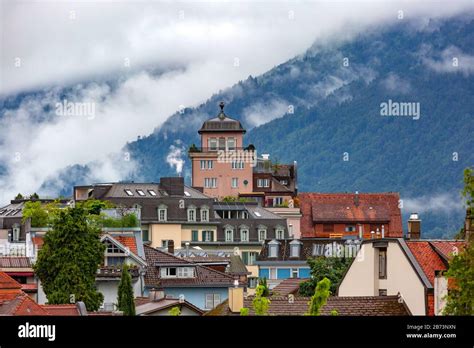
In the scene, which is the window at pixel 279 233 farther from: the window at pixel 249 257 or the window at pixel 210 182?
the window at pixel 210 182

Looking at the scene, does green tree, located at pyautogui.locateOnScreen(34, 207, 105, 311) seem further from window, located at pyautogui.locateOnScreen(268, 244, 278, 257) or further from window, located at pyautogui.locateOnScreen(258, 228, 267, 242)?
window, located at pyautogui.locateOnScreen(258, 228, 267, 242)

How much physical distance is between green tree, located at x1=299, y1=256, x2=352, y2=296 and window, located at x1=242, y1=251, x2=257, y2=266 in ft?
75.4

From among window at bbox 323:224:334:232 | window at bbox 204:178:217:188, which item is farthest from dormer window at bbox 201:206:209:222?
window at bbox 323:224:334:232

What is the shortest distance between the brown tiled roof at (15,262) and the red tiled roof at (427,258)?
15.9 meters

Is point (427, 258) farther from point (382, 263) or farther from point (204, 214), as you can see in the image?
point (204, 214)

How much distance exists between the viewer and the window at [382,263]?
25.2 m

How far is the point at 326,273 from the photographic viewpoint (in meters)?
42.9

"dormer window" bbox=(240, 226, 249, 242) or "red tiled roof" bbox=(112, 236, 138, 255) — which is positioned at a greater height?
"dormer window" bbox=(240, 226, 249, 242)

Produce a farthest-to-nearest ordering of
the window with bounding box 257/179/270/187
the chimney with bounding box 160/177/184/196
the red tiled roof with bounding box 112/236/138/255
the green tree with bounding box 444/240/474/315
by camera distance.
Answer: the window with bounding box 257/179/270/187, the chimney with bounding box 160/177/184/196, the red tiled roof with bounding box 112/236/138/255, the green tree with bounding box 444/240/474/315

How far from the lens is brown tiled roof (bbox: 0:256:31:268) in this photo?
129 feet

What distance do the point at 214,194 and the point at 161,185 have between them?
7.43 m

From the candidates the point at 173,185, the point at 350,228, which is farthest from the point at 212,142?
the point at 350,228
